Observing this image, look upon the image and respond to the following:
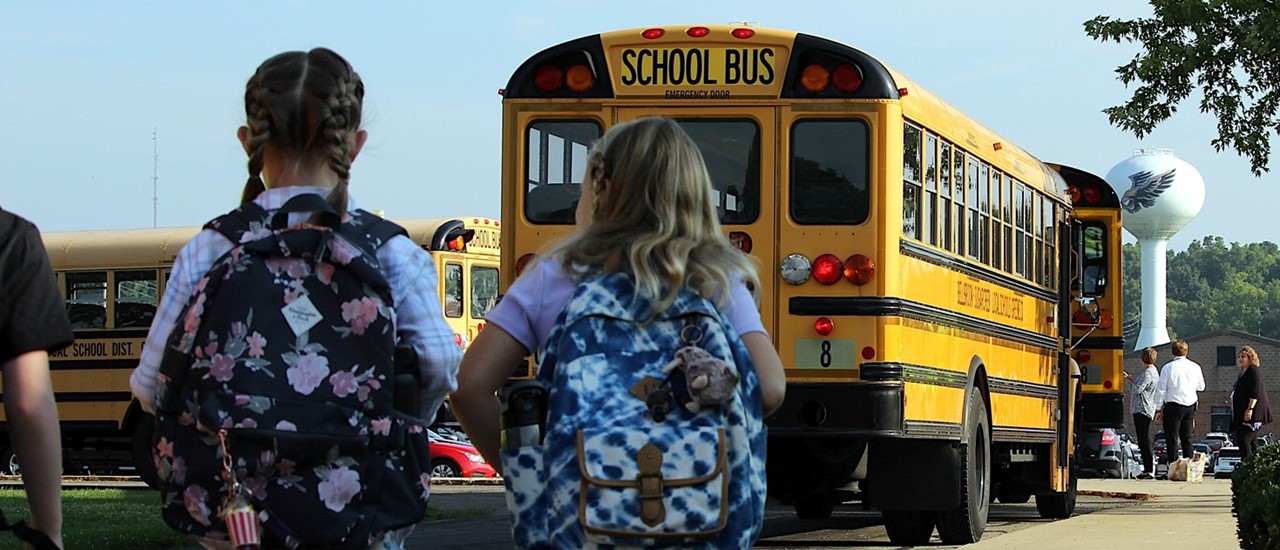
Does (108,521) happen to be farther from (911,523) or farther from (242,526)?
(242,526)

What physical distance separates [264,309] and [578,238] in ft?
2.24

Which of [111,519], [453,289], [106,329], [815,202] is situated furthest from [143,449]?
[815,202]

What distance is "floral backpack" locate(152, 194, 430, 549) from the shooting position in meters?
3.16

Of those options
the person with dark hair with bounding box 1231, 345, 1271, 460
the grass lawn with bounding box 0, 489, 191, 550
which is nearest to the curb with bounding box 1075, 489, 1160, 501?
the person with dark hair with bounding box 1231, 345, 1271, 460

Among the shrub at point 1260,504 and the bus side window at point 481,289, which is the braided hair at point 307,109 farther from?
the bus side window at point 481,289

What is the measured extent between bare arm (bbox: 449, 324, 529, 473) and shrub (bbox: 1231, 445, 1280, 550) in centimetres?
521

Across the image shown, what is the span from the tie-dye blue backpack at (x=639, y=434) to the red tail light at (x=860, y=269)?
690 cm

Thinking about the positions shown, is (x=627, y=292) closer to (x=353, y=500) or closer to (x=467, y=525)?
(x=353, y=500)

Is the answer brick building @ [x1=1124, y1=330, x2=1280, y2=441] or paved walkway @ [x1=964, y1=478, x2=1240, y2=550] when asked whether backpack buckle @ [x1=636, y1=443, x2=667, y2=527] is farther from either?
brick building @ [x1=1124, y1=330, x2=1280, y2=441]

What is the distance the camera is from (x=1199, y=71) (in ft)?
54.3

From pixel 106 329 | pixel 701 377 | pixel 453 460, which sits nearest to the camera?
pixel 701 377

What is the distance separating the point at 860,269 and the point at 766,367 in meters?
6.79

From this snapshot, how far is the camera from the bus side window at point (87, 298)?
850 inches

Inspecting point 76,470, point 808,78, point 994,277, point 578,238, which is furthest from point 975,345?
point 76,470
